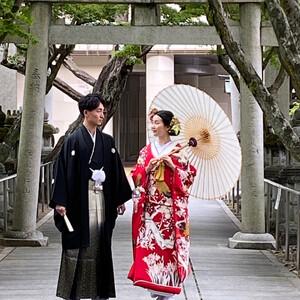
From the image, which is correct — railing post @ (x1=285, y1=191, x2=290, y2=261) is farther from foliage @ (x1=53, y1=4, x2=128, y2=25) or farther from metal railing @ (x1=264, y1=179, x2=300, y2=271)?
foliage @ (x1=53, y1=4, x2=128, y2=25)

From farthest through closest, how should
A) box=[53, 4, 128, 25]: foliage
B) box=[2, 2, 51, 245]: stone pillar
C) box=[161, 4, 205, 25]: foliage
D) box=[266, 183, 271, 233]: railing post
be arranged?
box=[53, 4, 128, 25]: foliage → box=[161, 4, 205, 25]: foliage → box=[266, 183, 271, 233]: railing post → box=[2, 2, 51, 245]: stone pillar

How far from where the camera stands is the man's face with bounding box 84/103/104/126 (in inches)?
234

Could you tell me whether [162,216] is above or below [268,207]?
above

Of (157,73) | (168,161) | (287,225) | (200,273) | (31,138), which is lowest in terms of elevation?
(200,273)

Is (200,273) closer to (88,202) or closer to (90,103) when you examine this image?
(88,202)

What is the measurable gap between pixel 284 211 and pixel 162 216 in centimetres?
435

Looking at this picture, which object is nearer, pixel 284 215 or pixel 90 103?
pixel 90 103

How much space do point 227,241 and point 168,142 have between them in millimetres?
4762

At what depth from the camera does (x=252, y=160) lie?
1004 cm

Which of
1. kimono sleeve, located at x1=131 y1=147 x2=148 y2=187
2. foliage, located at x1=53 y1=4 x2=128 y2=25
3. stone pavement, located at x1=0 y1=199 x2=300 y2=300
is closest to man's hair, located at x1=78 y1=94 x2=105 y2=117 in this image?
kimono sleeve, located at x1=131 y1=147 x2=148 y2=187

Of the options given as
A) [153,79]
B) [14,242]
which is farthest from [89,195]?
[153,79]

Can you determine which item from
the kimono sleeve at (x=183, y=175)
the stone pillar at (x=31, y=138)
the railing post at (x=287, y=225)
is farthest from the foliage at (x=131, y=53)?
the kimono sleeve at (x=183, y=175)

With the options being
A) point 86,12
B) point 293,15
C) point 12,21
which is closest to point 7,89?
point 86,12

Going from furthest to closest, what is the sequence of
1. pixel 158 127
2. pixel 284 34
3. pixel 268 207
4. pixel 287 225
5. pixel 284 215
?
pixel 268 207 < pixel 284 215 < pixel 287 225 < pixel 158 127 < pixel 284 34
